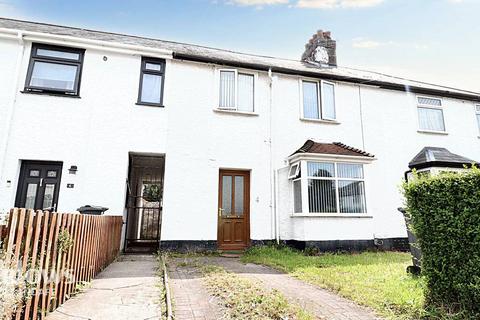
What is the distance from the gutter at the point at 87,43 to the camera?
8.31 metres

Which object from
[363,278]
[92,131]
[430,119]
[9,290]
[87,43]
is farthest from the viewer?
[430,119]

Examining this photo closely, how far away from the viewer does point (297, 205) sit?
9.48 metres

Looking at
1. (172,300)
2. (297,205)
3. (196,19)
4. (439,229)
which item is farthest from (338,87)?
(172,300)

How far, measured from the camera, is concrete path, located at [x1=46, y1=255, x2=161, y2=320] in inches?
130

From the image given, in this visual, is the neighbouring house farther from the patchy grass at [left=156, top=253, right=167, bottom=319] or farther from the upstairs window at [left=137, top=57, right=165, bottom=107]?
the patchy grass at [left=156, top=253, right=167, bottom=319]

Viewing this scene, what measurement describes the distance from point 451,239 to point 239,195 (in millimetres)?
6656

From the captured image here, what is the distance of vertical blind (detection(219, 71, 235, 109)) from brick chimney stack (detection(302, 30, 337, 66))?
5402 millimetres

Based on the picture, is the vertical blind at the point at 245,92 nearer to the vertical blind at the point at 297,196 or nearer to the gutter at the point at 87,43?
the gutter at the point at 87,43

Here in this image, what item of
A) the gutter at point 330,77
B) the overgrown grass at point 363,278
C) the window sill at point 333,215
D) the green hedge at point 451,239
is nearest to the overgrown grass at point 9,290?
the overgrown grass at point 363,278

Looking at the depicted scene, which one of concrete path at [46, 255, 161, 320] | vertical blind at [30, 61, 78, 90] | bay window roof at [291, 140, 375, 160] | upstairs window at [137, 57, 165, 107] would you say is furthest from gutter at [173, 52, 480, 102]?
concrete path at [46, 255, 161, 320]

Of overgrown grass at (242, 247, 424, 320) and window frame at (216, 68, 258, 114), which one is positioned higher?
window frame at (216, 68, 258, 114)

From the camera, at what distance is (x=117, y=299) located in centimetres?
389

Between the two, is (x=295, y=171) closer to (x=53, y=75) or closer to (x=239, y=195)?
(x=239, y=195)

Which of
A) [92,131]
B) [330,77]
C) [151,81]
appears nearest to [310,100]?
[330,77]
